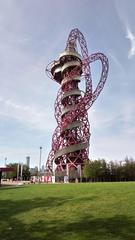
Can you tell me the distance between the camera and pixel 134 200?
569 inches

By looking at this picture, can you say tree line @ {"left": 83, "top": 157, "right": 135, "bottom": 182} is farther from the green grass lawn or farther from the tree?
the green grass lawn

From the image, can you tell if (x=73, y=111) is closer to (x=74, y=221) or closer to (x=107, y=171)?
(x=107, y=171)

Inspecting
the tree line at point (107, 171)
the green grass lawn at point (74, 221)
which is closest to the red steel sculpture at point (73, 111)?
the tree line at point (107, 171)

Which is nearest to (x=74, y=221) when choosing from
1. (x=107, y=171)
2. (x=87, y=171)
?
(x=87, y=171)

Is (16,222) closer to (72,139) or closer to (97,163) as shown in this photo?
(97,163)

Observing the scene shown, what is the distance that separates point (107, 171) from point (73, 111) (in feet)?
50.8

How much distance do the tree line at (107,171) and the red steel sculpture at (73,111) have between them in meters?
4.77

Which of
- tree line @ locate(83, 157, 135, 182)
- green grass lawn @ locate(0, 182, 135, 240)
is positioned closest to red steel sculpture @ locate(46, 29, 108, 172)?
tree line @ locate(83, 157, 135, 182)

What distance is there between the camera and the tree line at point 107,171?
3034 inches

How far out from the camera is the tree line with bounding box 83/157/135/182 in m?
77.1

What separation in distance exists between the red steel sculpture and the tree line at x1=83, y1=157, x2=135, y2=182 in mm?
4768

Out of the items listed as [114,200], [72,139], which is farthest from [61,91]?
[114,200]

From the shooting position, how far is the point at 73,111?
82.4 metres

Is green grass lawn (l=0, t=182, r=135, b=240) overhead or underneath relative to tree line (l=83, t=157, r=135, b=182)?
underneath
